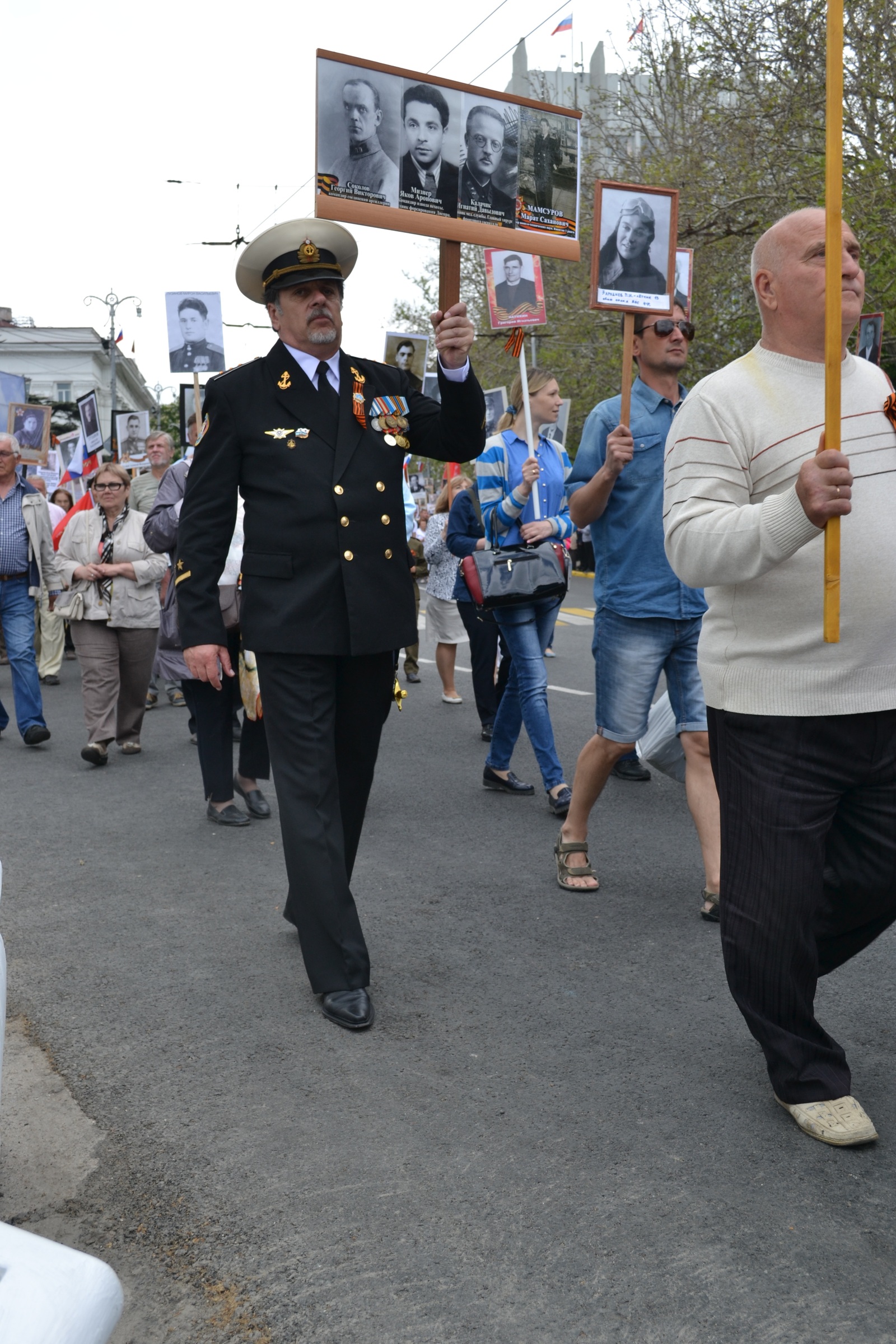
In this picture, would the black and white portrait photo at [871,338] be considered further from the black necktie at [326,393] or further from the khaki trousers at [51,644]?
the khaki trousers at [51,644]

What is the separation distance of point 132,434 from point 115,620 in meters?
7.63

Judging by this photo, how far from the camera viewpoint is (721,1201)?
2.85 metres

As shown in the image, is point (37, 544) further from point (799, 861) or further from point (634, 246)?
point (799, 861)

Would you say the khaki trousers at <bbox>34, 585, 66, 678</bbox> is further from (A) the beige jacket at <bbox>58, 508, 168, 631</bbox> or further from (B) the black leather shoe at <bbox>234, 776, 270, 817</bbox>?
(B) the black leather shoe at <bbox>234, 776, 270, 817</bbox>

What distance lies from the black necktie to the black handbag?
246 cm

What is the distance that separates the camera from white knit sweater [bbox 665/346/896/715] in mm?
3068

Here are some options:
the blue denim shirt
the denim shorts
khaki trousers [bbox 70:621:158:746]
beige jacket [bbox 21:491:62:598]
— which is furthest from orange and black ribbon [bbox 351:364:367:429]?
beige jacket [bbox 21:491:62:598]

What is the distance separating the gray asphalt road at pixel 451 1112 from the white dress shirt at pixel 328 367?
6.04 ft

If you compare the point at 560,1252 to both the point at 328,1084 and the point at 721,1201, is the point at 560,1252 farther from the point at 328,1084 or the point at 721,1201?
the point at 328,1084

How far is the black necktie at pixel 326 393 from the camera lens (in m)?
4.10

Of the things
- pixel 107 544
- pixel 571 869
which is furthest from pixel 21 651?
pixel 571 869

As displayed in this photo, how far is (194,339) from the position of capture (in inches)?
447

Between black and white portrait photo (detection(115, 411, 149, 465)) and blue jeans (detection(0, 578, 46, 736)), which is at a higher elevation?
black and white portrait photo (detection(115, 411, 149, 465))

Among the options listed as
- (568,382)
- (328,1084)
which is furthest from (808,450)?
(568,382)
